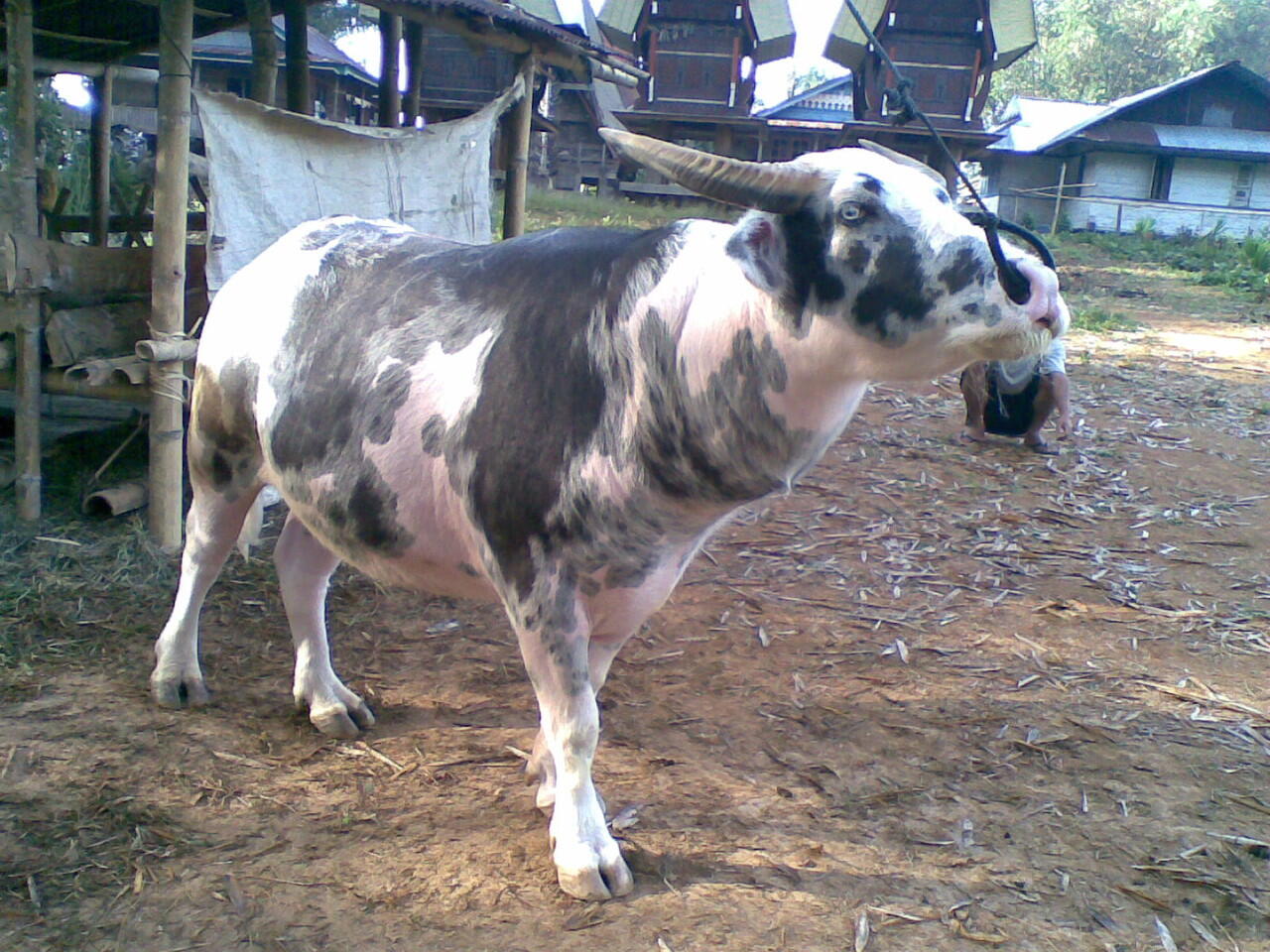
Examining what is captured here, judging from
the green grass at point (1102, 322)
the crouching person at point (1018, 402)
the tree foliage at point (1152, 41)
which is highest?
the tree foliage at point (1152, 41)

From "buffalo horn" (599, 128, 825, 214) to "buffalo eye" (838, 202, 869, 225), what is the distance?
3.0 inches

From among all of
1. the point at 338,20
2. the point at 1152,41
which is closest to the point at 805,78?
the point at 1152,41

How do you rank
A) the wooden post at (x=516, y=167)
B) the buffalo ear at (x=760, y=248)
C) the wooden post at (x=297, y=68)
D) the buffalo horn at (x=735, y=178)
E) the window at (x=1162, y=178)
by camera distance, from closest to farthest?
the buffalo horn at (x=735, y=178) → the buffalo ear at (x=760, y=248) → the wooden post at (x=297, y=68) → the wooden post at (x=516, y=167) → the window at (x=1162, y=178)

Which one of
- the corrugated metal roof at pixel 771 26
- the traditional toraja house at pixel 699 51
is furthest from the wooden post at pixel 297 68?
the corrugated metal roof at pixel 771 26

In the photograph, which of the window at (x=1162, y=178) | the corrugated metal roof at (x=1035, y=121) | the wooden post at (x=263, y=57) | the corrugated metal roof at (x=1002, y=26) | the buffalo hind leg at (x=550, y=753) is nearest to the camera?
the buffalo hind leg at (x=550, y=753)

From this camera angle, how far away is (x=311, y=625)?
3596 millimetres

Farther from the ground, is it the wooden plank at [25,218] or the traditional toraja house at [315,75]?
the traditional toraja house at [315,75]

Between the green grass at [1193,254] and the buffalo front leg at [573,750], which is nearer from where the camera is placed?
the buffalo front leg at [573,750]

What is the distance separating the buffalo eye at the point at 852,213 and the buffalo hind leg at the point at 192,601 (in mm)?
2306

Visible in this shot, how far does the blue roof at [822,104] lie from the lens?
28.8m

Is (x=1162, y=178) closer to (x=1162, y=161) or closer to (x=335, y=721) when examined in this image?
(x=1162, y=161)

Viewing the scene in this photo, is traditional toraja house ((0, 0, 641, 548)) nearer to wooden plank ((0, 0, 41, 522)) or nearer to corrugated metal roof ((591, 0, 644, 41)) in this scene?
wooden plank ((0, 0, 41, 522))

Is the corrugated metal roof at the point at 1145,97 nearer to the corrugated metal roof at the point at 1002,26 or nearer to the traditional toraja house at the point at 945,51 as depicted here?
the corrugated metal roof at the point at 1002,26

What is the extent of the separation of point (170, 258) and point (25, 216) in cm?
80
